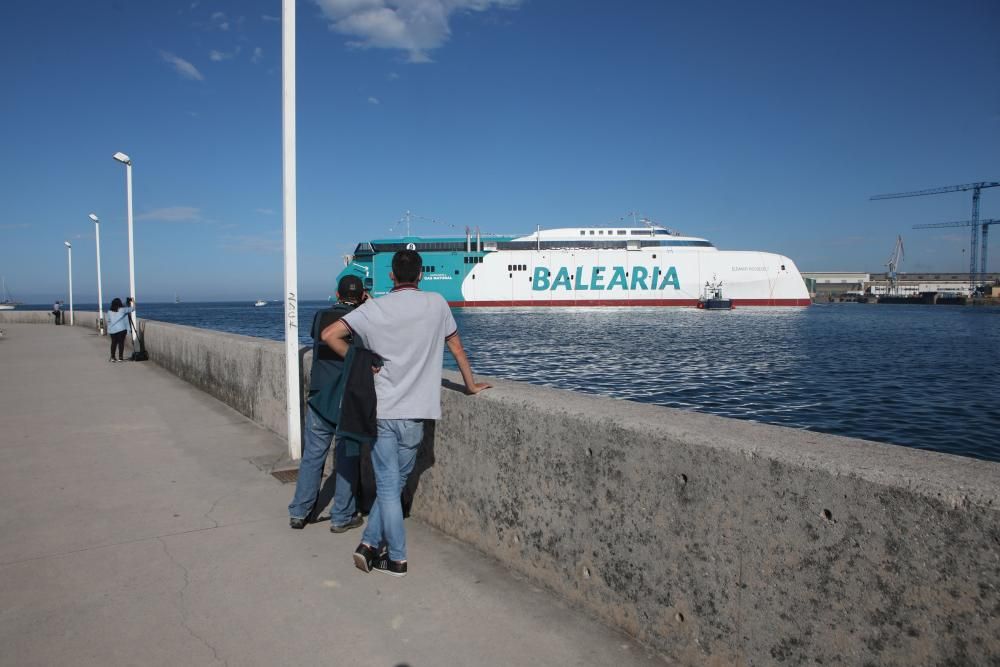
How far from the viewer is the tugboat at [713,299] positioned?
70.0 metres

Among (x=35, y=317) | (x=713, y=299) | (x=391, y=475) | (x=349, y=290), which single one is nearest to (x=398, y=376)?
(x=391, y=475)

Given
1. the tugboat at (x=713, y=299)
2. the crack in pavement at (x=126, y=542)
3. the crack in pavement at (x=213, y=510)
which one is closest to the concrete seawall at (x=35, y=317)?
the crack in pavement at (x=213, y=510)

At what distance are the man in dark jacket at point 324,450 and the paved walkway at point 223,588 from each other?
0.49 ft

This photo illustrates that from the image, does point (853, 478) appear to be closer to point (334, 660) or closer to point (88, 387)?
point (334, 660)

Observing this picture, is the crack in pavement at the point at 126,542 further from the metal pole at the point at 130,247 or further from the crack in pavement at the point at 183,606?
the metal pole at the point at 130,247

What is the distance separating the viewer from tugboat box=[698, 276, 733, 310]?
230 feet

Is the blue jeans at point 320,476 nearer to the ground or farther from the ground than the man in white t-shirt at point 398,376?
nearer to the ground

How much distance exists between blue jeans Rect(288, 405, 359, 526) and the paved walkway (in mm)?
150

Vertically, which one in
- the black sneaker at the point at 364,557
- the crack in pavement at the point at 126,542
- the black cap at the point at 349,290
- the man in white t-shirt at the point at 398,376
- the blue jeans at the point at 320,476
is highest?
the black cap at the point at 349,290

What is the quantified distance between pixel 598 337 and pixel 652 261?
122 feet

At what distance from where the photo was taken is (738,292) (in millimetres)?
72188

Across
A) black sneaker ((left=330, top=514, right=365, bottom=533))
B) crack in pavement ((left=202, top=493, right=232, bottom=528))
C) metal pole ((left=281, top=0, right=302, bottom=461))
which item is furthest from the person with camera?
black sneaker ((left=330, top=514, right=365, bottom=533))

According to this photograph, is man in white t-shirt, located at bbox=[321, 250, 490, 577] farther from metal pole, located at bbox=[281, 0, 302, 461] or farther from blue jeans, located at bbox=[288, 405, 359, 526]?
metal pole, located at bbox=[281, 0, 302, 461]

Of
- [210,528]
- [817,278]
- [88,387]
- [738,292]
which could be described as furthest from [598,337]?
[817,278]
